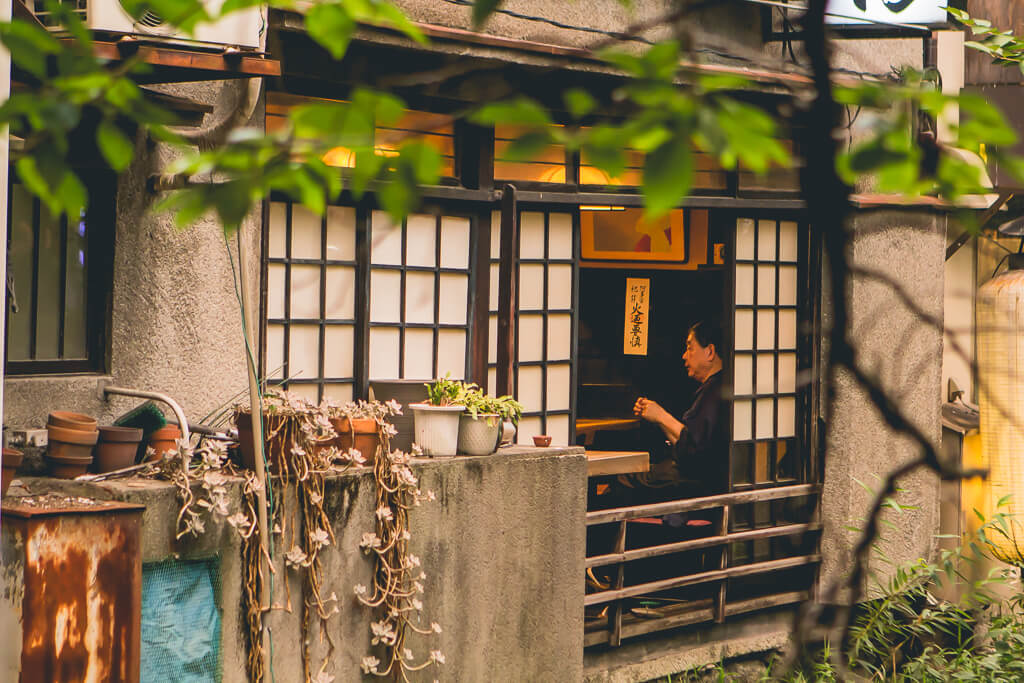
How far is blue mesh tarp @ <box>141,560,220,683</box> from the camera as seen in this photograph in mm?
5559

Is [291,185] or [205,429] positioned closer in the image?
[291,185]

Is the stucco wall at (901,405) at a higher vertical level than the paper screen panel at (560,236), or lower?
lower

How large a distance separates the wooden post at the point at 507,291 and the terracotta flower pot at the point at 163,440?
251 cm

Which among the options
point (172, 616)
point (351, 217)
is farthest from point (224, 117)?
point (172, 616)

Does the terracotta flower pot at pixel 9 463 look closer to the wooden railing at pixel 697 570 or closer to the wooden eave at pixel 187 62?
the wooden eave at pixel 187 62

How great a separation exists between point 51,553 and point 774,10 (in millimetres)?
6950

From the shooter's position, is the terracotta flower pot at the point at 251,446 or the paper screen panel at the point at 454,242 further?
the paper screen panel at the point at 454,242

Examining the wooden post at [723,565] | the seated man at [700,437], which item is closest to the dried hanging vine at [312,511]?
the wooden post at [723,565]

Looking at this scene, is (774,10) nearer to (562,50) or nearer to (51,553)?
(562,50)

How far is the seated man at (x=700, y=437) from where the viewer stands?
955 cm

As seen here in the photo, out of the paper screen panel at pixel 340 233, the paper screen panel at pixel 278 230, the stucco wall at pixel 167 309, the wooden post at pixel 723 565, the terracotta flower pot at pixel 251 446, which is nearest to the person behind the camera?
the terracotta flower pot at pixel 251 446

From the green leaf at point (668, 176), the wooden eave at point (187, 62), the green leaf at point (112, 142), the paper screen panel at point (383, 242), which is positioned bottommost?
the green leaf at point (668, 176)

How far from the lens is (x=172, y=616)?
5.62m

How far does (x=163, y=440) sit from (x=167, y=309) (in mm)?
943
